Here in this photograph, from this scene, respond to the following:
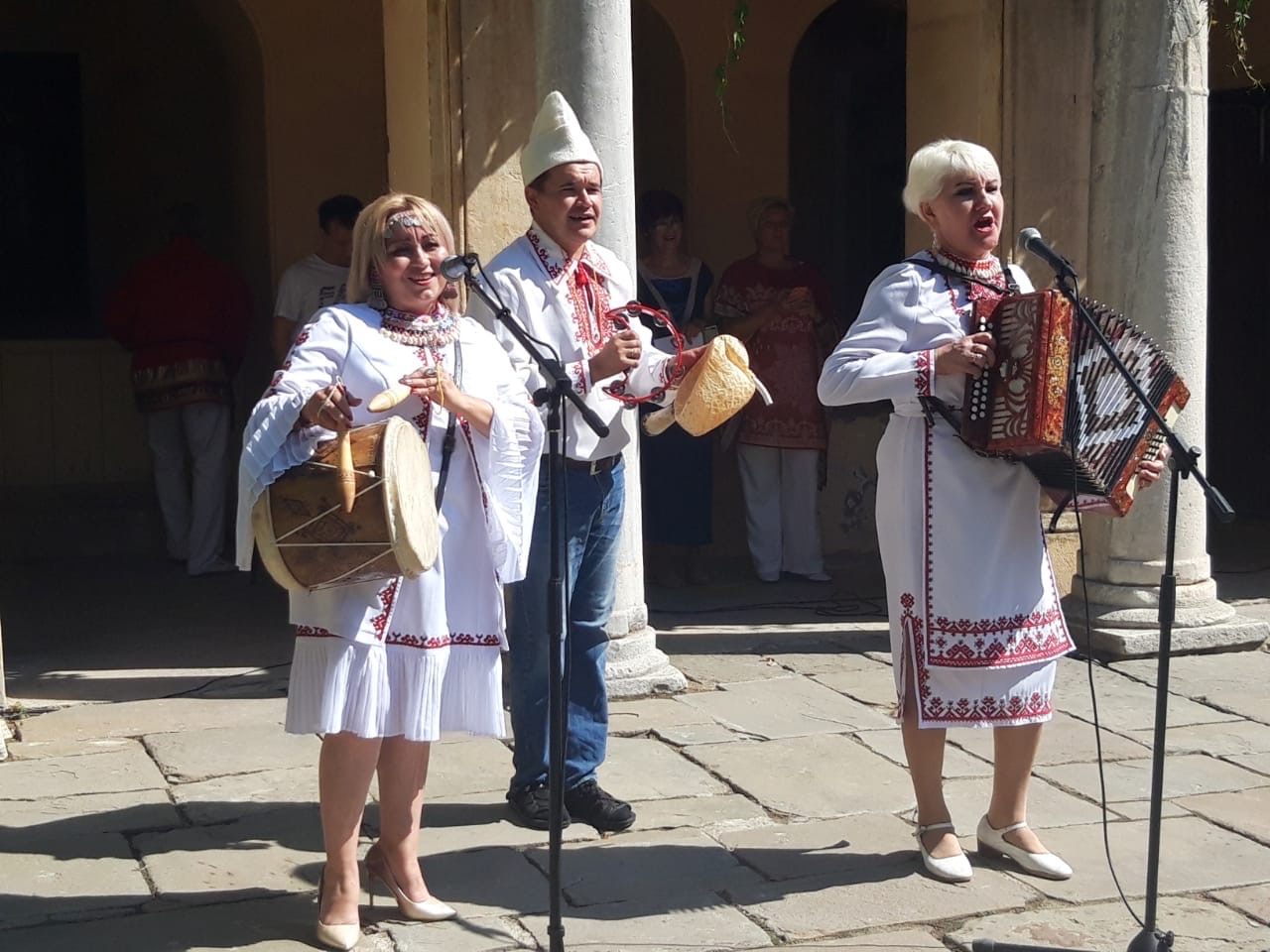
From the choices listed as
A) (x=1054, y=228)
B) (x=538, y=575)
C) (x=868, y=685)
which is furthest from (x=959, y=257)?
(x=1054, y=228)

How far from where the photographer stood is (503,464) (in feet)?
13.4

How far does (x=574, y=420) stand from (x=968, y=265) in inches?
43.3

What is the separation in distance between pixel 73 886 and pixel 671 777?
1803 millimetres

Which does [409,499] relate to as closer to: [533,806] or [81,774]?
[533,806]

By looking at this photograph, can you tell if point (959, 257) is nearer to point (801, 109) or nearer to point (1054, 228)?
point (1054, 228)

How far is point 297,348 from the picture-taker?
3867 millimetres

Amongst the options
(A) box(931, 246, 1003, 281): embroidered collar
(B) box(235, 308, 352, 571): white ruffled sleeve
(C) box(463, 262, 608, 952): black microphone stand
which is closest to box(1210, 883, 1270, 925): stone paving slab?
(A) box(931, 246, 1003, 281): embroidered collar

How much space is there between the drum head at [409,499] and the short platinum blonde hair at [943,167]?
1.46 m

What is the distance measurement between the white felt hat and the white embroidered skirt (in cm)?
132

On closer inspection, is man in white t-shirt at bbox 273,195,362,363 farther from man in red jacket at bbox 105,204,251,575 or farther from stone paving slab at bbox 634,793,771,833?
stone paving slab at bbox 634,793,771,833

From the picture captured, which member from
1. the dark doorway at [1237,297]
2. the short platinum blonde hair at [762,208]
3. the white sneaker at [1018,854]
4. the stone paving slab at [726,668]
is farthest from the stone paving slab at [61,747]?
the dark doorway at [1237,297]

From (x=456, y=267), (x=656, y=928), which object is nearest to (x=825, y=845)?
(x=656, y=928)

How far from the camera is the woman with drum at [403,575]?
382 centimetres

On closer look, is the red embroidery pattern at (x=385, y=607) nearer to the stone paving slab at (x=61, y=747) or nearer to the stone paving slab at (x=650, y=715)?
the stone paving slab at (x=650, y=715)
